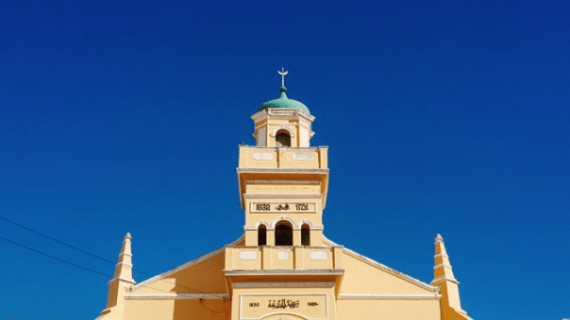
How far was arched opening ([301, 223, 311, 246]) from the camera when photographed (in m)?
26.5

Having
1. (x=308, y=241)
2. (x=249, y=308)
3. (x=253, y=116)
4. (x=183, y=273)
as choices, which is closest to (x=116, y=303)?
(x=183, y=273)

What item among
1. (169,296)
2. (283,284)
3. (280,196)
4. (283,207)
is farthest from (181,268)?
(283,284)

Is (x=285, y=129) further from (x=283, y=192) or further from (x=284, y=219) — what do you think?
(x=284, y=219)

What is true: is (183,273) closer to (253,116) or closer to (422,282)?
(253,116)

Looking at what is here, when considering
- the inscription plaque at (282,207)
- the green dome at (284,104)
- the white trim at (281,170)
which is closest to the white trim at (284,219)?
the inscription plaque at (282,207)

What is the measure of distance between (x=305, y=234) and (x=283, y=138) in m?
4.85

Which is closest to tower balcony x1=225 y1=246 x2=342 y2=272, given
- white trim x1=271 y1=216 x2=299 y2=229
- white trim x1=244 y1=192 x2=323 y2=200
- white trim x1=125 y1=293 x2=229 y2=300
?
white trim x1=271 y1=216 x2=299 y2=229

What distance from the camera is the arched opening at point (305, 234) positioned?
1043 inches

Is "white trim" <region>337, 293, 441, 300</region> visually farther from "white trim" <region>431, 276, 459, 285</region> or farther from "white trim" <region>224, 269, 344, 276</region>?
"white trim" <region>224, 269, 344, 276</region>

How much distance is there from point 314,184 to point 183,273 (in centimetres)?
651

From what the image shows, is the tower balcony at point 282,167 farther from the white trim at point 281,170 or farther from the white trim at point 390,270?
the white trim at point 390,270

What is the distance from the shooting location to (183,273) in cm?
2788

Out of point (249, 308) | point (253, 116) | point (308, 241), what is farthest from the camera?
point (253, 116)

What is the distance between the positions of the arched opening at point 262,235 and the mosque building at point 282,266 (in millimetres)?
39
